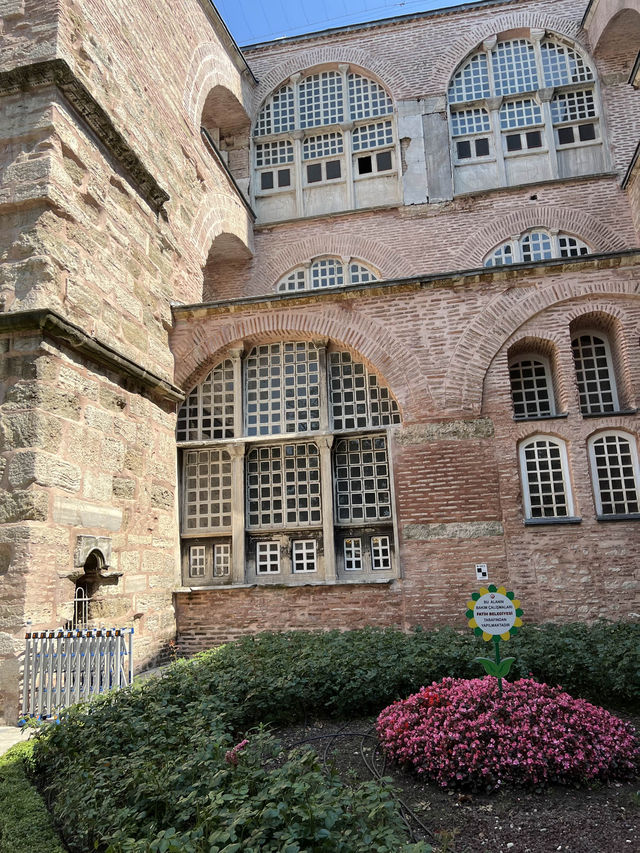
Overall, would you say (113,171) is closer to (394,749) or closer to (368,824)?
(394,749)

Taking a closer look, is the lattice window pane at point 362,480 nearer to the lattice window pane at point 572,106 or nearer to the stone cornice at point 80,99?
the stone cornice at point 80,99

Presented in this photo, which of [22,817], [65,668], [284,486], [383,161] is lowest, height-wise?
[22,817]

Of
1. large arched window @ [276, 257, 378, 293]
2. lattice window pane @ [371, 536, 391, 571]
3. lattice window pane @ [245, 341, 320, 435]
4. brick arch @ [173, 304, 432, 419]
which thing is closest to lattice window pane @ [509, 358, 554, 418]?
brick arch @ [173, 304, 432, 419]

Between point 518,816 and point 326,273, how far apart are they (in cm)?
1212

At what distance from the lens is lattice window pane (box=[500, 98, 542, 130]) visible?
1430 cm

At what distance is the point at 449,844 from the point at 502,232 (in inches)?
497

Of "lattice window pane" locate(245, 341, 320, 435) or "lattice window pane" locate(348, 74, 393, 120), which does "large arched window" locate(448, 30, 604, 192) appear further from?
"lattice window pane" locate(245, 341, 320, 435)

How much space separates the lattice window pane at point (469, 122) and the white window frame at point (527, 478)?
8571mm

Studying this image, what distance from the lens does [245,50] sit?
53.2 feet

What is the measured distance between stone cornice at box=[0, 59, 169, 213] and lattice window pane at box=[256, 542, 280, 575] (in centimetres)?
577

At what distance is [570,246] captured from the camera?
1343cm

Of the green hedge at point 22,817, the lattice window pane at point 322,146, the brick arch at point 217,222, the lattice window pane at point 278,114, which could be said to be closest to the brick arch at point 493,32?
the lattice window pane at point 322,146

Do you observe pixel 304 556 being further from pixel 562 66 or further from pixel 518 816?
pixel 562 66

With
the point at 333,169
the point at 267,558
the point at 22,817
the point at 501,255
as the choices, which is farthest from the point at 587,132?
the point at 22,817
